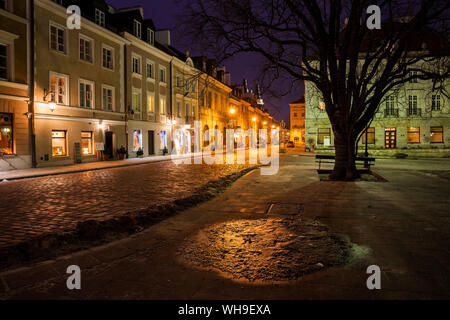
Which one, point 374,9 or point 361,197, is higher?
point 374,9

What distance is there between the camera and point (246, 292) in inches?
135

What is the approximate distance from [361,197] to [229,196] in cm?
386

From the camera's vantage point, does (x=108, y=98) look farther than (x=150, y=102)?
No

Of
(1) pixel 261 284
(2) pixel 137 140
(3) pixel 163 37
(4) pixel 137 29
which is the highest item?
(3) pixel 163 37

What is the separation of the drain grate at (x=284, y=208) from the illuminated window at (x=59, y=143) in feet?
59.2

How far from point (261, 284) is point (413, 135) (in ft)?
136

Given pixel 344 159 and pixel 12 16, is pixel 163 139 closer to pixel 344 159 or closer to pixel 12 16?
pixel 12 16

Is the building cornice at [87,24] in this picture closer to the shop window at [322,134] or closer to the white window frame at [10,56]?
the white window frame at [10,56]

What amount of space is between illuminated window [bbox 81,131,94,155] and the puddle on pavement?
20.6 m

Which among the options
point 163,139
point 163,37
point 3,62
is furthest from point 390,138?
point 3,62

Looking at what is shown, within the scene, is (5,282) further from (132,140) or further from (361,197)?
(132,140)

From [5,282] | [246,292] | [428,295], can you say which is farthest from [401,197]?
[5,282]

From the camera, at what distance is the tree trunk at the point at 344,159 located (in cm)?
1313

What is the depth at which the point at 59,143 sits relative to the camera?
21.6 metres
